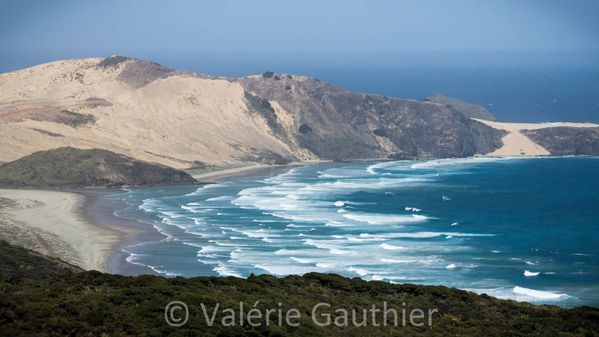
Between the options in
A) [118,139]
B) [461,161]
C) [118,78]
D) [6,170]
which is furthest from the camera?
[118,78]

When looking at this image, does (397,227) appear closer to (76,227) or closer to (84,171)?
(76,227)

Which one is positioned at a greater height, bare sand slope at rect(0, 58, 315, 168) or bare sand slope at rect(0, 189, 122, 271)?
bare sand slope at rect(0, 58, 315, 168)

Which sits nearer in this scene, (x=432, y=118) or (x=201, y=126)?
(x=201, y=126)

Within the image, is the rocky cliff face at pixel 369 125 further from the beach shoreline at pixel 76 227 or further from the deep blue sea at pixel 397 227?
the beach shoreline at pixel 76 227

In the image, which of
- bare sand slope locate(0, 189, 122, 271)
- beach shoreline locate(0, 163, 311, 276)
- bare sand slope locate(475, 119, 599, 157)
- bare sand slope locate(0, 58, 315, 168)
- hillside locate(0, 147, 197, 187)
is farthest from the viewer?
bare sand slope locate(475, 119, 599, 157)

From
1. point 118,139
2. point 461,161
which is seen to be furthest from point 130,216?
point 461,161

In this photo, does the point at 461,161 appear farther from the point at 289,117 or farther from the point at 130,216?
the point at 130,216

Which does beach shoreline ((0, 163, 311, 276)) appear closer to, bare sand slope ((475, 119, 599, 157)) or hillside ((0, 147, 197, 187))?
hillside ((0, 147, 197, 187))

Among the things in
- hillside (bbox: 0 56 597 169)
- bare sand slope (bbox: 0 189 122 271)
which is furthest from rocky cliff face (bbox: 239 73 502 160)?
bare sand slope (bbox: 0 189 122 271)
